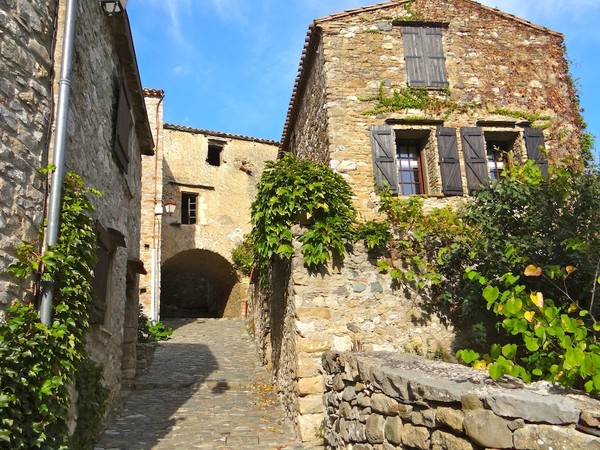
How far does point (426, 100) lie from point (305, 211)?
4237 mm

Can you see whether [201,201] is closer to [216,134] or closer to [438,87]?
[216,134]

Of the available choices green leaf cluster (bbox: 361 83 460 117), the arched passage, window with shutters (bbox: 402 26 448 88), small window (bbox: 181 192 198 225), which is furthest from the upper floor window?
small window (bbox: 181 192 198 225)

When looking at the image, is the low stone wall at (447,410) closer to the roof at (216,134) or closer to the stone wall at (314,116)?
the stone wall at (314,116)

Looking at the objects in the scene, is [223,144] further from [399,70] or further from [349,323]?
[349,323]

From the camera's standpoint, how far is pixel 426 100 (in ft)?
31.2

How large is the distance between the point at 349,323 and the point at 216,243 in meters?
12.4

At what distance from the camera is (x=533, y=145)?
955 centimetres

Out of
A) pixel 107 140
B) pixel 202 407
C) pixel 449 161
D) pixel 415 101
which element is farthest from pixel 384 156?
pixel 202 407

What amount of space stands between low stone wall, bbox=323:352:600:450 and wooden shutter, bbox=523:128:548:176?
610 cm

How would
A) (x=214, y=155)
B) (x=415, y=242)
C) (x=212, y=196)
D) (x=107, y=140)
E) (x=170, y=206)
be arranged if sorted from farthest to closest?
(x=214, y=155), (x=212, y=196), (x=170, y=206), (x=415, y=242), (x=107, y=140)

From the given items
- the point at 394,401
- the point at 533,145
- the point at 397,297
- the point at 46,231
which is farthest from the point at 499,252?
the point at 46,231

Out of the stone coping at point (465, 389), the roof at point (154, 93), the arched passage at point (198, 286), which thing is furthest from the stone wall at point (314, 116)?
the arched passage at point (198, 286)

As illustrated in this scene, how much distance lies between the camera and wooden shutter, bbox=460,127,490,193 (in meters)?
9.25

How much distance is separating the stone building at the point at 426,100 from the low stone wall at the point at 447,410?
3.12 meters
